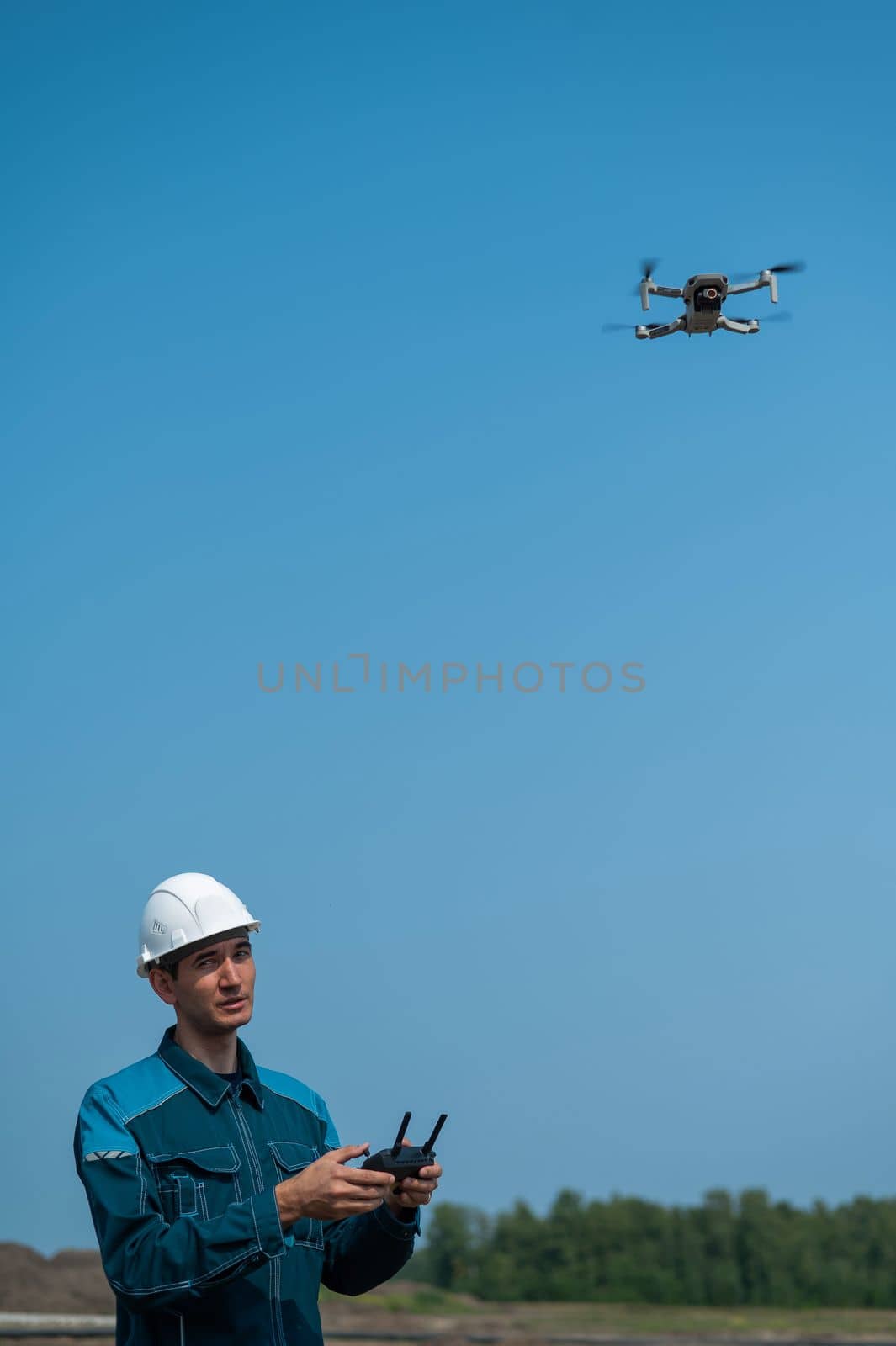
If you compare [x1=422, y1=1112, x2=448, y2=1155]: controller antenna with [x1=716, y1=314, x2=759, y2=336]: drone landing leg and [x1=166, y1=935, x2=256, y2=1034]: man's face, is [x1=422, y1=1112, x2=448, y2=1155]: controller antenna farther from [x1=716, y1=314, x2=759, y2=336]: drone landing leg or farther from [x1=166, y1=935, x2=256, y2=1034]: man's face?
[x1=716, y1=314, x2=759, y2=336]: drone landing leg

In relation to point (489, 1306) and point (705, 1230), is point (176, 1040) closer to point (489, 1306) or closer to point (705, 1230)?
point (489, 1306)

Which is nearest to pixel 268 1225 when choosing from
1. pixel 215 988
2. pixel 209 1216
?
pixel 209 1216

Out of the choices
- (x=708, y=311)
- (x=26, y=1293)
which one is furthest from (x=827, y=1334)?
(x=708, y=311)

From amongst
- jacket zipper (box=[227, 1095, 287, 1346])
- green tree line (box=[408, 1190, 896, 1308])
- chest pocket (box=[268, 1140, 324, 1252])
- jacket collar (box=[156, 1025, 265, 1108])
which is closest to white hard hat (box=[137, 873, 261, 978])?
jacket collar (box=[156, 1025, 265, 1108])

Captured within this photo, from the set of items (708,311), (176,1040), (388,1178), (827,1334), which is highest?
(708,311)

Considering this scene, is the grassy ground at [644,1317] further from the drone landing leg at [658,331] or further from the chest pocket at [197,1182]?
the chest pocket at [197,1182]

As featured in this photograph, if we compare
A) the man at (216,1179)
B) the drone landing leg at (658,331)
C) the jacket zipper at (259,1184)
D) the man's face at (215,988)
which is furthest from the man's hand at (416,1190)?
the drone landing leg at (658,331)
